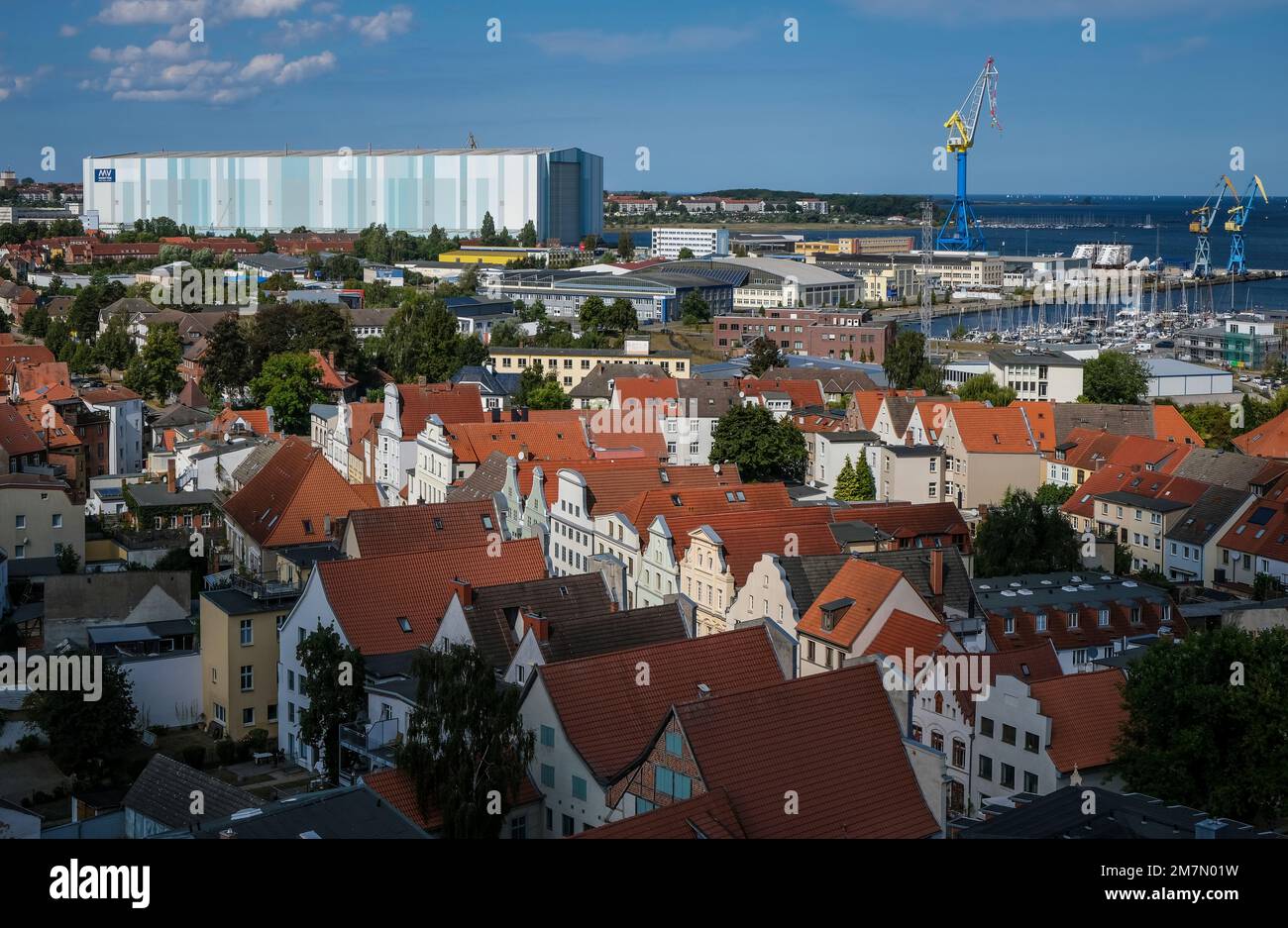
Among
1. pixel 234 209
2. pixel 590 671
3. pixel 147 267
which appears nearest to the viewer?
pixel 590 671

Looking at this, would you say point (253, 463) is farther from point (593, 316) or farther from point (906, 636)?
point (593, 316)

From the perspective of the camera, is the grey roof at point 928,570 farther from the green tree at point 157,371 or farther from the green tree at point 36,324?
the green tree at point 36,324

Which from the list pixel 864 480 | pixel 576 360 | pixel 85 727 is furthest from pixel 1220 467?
pixel 576 360

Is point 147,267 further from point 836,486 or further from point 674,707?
point 674,707

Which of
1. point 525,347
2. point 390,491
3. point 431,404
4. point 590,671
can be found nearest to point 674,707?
point 590,671

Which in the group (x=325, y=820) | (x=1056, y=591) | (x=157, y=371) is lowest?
(x=1056, y=591)
